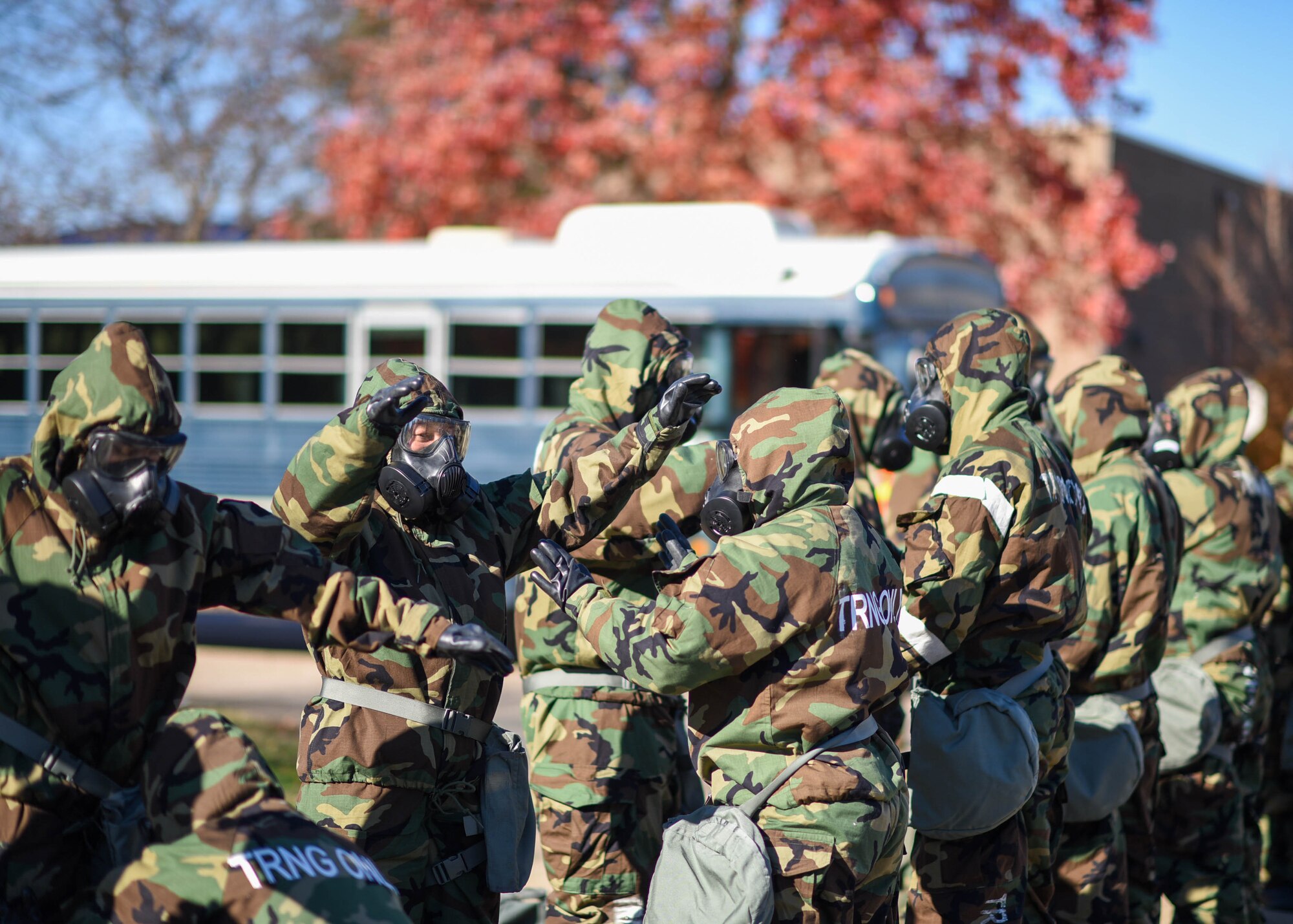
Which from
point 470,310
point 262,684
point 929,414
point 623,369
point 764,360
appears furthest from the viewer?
point 470,310

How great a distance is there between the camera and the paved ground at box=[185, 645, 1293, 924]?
8.87 metres

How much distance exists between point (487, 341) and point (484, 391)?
17.2 inches

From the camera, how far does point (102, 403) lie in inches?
109

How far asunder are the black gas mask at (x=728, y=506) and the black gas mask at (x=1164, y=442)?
2.93m

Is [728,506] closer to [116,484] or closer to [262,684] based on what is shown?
[116,484]

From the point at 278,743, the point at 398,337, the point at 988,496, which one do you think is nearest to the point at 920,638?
the point at 988,496

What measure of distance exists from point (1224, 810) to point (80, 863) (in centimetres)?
421

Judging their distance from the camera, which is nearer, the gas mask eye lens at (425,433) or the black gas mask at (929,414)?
the gas mask eye lens at (425,433)

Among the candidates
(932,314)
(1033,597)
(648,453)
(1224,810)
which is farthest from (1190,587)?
(932,314)

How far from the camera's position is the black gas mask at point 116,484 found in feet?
8.92

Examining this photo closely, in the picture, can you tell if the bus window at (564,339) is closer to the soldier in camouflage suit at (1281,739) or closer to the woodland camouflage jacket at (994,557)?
the soldier in camouflage suit at (1281,739)

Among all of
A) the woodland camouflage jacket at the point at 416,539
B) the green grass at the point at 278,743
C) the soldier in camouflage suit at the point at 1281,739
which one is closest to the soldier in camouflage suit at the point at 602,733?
the woodland camouflage jacket at the point at 416,539

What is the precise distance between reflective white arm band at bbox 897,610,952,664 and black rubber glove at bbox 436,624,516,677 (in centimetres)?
133

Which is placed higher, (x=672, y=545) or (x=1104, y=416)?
(x=1104, y=416)
